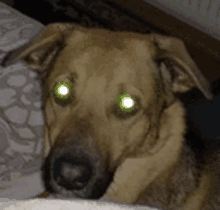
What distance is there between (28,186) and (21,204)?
143cm

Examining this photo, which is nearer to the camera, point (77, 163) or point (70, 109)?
point (77, 163)

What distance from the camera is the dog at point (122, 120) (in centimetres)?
146

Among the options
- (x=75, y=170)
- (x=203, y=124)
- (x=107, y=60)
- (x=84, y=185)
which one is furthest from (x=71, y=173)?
(x=203, y=124)

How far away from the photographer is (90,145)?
145 cm

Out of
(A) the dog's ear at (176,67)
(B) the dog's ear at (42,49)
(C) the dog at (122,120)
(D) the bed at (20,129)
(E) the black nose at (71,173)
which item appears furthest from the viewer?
(D) the bed at (20,129)

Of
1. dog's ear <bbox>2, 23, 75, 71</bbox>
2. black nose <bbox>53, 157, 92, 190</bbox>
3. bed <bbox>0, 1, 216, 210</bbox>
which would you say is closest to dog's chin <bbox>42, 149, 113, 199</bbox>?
black nose <bbox>53, 157, 92, 190</bbox>

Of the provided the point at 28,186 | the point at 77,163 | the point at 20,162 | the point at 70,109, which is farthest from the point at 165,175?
the point at 20,162

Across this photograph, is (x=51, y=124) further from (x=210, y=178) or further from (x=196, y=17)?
(x=196, y=17)

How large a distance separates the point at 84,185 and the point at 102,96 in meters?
0.57

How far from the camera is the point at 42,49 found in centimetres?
182

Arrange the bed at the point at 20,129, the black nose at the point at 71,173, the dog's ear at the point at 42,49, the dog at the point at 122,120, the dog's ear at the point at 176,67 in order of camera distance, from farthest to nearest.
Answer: the bed at the point at 20,129 < the dog's ear at the point at 42,49 < the dog's ear at the point at 176,67 < the dog at the point at 122,120 < the black nose at the point at 71,173

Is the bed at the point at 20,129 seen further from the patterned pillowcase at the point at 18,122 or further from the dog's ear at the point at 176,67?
the dog's ear at the point at 176,67

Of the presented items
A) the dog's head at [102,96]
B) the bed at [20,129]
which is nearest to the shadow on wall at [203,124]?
the dog's head at [102,96]

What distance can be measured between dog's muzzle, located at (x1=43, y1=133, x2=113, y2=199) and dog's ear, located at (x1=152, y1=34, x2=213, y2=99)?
0.80 meters
